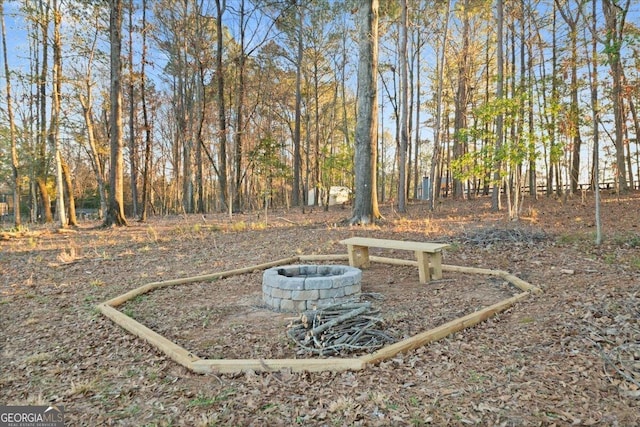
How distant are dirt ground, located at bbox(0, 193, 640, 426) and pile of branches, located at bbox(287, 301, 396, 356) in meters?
0.19

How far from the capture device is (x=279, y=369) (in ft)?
8.83

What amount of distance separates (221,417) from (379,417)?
2.90 ft

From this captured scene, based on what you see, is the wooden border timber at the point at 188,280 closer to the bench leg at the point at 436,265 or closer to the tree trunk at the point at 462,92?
the bench leg at the point at 436,265

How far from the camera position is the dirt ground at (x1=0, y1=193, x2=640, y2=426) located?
2209 millimetres

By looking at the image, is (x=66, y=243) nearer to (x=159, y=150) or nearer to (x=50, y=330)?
(x=50, y=330)

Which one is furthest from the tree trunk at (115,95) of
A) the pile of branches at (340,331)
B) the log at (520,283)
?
the log at (520,283)

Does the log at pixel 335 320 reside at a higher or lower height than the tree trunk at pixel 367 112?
lower

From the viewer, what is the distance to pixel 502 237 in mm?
6305

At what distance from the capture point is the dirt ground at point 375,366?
2.21 meters

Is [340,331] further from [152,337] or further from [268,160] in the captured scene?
[268,160]

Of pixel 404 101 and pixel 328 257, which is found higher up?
pixel 404 101

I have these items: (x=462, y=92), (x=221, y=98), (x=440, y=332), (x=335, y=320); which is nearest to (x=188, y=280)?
(x=335, y=320)

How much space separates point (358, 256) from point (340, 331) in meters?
2.48

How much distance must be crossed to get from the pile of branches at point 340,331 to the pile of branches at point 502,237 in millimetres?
3542
